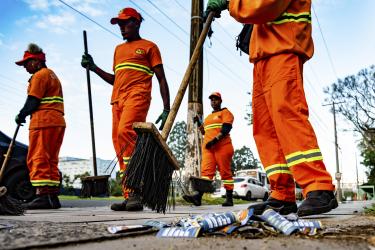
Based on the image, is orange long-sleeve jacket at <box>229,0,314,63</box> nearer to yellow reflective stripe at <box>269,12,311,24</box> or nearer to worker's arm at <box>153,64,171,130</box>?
yellow reflective stripe at <box>269,12,311,24</box>

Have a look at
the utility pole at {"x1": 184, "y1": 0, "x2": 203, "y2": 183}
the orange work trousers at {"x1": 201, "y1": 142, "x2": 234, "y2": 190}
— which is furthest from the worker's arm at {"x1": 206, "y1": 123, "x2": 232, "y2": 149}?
the utility pole at {"x1": 184, "y1": 0, "x2": 203, "y2": 183}

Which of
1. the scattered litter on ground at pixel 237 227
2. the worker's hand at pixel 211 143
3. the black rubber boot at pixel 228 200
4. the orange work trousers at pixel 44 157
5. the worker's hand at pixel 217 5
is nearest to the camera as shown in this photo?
the scattered litter on ground at pixel 237 227

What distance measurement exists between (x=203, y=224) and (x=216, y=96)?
6.79 metres

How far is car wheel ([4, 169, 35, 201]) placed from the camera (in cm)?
753

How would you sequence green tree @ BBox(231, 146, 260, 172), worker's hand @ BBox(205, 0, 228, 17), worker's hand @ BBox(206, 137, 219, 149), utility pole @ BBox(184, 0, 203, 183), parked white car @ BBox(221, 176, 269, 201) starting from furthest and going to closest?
green tree @ BBox(231, 146, 260, 172) → parked white car @ BBox(221, 176, 269, 201) → utility pole @ BBox(184, 0, 203, 183) → worker's hand @ BBox(206, 137, 219, 149) → worker's hand @ BBox(205, 0, 228, 17)

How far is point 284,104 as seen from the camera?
9.77 ft

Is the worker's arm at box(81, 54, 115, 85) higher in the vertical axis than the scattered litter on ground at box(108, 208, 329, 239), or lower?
higher

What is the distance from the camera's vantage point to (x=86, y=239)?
183 centimetres

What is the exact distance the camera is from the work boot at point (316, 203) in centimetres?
280

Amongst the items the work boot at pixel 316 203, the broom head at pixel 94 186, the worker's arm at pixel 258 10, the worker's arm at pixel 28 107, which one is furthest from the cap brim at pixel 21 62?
the work boot at pixel 316 203

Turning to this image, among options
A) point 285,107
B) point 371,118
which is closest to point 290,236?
point 285,107

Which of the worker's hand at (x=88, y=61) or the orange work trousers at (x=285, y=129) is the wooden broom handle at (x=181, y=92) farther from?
the worker's hand at (x=88, y=61)

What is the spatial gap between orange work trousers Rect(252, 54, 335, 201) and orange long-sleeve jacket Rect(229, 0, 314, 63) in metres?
0.07

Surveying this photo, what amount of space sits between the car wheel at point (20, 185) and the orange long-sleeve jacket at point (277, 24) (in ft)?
18.5
